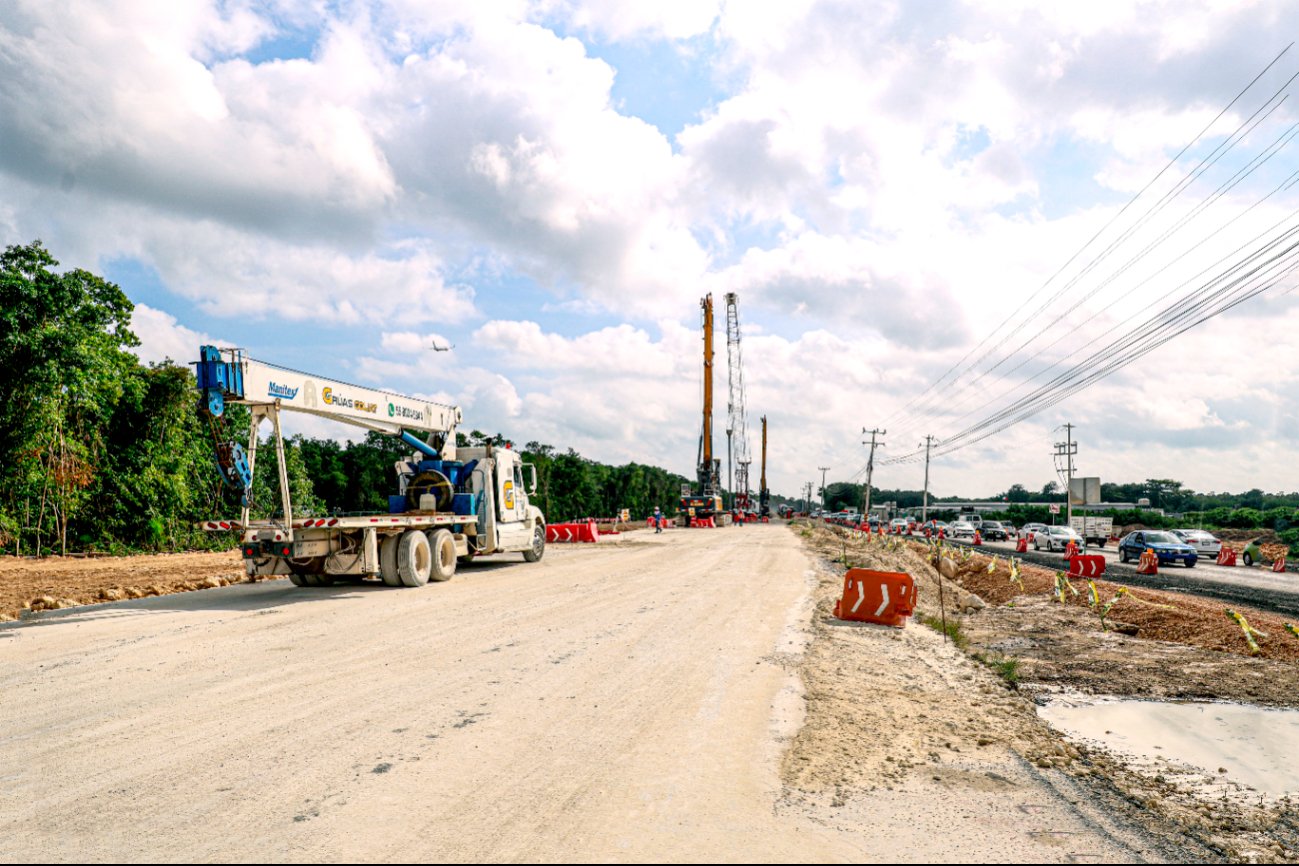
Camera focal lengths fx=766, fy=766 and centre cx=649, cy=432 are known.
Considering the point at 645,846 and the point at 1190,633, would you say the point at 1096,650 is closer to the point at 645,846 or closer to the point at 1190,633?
the point at 1190,633

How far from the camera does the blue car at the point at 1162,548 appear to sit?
30.2m

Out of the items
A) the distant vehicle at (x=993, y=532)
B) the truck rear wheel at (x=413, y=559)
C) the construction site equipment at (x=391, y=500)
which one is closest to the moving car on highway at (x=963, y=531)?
the distant vehicle at (x=993, y=532)

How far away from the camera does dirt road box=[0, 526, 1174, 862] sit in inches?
174

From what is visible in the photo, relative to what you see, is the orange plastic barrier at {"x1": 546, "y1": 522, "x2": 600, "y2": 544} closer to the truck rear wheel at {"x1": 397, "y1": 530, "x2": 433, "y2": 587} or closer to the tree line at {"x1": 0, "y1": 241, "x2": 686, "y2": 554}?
the tree line at {"x1": 0, "y1": 241, "x2": 686, "y2": 554}

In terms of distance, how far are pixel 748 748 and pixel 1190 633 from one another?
1027cm

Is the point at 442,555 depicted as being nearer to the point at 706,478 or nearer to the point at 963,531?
the point at 706,478

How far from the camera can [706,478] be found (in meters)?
60.6

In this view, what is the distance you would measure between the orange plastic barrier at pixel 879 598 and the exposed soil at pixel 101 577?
13618mm

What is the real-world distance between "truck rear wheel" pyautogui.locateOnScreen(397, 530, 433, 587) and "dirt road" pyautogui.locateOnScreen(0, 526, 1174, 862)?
4.28 meters

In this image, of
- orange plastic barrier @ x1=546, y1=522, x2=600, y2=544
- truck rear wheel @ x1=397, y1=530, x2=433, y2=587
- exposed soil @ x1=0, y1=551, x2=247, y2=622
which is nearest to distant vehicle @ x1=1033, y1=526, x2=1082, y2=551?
orange plastic barrier @ x1=546, y1=522, x2=600, y2=544

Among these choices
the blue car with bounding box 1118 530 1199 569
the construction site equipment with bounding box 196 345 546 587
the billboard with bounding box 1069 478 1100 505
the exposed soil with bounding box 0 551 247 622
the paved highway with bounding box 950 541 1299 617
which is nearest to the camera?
the construction site equipment with bounding box 196 345 546 587

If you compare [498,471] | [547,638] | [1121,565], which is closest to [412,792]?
[547,638]

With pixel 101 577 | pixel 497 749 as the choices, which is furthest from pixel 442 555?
pixel 497 749

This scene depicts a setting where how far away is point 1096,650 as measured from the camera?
38.2ft
